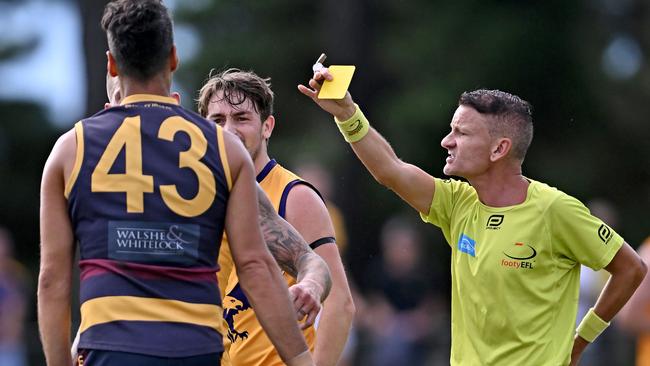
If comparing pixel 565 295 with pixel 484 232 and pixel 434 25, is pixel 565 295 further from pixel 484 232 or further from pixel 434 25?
pixel 434 25

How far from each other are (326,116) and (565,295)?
59.1 ft

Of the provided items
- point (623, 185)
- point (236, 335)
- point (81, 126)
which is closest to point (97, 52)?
point (236, 335)

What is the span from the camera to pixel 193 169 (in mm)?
4469

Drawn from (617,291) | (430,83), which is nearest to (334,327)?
(617,291)

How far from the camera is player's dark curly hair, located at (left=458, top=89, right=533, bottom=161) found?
251 inches

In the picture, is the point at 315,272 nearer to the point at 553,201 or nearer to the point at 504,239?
the point at 504,239

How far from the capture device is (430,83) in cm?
2298

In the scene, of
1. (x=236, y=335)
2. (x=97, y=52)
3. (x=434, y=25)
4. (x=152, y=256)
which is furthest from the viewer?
→ (x=434, y=25)

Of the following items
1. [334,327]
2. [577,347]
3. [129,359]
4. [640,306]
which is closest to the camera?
[129,359]

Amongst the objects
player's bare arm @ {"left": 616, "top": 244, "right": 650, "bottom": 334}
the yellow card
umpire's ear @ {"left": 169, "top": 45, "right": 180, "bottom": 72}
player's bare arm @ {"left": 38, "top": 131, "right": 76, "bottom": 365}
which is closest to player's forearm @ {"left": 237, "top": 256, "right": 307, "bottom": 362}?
player's bare arm @ {"left": 38, "top": 131, "right": 76, "bottom": 365}

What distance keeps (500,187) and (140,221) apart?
2465 mm

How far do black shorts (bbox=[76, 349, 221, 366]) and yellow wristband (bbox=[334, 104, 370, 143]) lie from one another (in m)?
2.07

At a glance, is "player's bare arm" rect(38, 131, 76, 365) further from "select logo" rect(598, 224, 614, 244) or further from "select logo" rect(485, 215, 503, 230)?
"select logo" rect(598, 224, 614, 244)

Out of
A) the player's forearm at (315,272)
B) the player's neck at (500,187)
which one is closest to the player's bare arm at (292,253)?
the player's forearm at (315,272)
